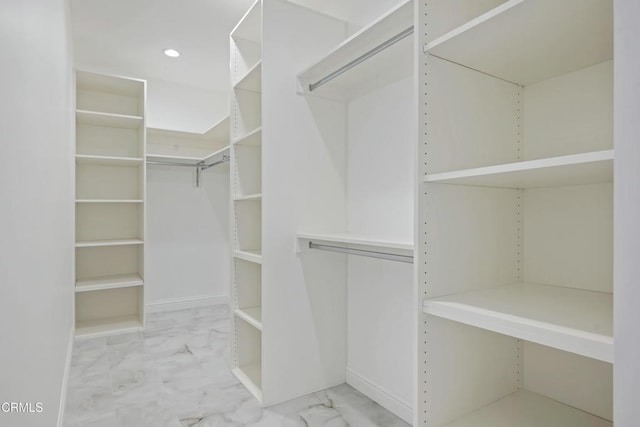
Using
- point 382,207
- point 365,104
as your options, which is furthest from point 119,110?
point 382,207

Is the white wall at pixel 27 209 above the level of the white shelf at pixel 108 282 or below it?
above

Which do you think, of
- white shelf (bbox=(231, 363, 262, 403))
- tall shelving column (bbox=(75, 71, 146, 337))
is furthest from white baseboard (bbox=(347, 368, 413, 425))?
tall shelving column (bbox=(75, 71, 146, 337))

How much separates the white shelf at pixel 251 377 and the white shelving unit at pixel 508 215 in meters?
1.34

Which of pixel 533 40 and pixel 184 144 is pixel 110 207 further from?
pixel 533 40

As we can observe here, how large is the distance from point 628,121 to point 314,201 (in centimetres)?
166

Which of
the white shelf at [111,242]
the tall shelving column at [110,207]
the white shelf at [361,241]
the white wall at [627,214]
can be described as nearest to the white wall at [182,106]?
the tall shelving column at [110,207]

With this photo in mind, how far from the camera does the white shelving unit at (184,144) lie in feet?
12.7

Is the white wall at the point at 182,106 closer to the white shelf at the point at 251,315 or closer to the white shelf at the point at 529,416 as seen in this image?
the white shelf at the point at 251,315

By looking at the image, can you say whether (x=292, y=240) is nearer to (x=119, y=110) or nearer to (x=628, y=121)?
(x=628, y=121)

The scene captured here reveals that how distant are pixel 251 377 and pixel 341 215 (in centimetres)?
121

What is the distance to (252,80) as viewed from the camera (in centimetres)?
239

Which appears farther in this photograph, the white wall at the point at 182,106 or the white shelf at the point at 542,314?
the white wall at the point at 182,106

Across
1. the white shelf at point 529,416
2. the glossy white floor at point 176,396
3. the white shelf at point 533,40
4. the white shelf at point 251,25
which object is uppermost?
the white shelf at point 251,25

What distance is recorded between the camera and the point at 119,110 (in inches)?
144
